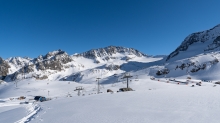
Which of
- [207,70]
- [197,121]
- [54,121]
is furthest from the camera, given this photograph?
[207,70]

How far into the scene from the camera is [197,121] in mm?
9891

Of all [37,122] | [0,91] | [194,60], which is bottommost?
[0,91]

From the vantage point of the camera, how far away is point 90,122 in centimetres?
1145

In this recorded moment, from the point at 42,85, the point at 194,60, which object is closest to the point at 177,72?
the point at 194,60

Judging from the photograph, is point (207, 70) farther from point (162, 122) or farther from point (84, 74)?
point (84, 74)

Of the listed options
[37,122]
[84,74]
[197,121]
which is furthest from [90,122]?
[84,74]

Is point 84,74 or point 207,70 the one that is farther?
point 84,74

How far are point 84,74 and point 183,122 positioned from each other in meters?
191

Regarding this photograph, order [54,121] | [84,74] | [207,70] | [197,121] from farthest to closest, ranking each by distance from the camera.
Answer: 1. [84,74]
2. [207,70]
3. [54,121]
4. [197,121]

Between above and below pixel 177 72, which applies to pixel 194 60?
above

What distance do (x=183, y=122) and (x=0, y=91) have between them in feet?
291

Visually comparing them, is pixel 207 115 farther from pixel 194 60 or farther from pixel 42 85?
pixel 194 60

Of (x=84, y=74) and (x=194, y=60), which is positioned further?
(x=84, y=74)

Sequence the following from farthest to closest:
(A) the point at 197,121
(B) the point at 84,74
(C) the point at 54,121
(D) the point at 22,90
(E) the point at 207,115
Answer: (B) the point at 84,74 < (D) the point at 22,90 < (C) the point at 54,121 < (E) the point at 207,115 < (A) the point at 197,121
